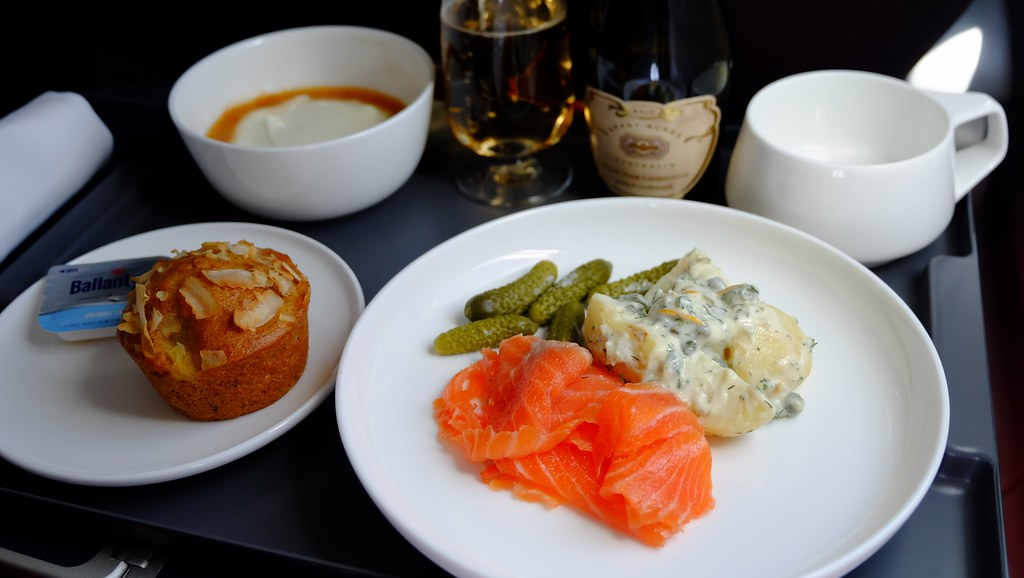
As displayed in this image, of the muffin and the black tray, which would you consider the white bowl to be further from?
the muffin

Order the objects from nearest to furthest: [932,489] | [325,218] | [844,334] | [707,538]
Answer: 1. [707,538]
2. [932,489]
3. [844,334]
4. [325,218]

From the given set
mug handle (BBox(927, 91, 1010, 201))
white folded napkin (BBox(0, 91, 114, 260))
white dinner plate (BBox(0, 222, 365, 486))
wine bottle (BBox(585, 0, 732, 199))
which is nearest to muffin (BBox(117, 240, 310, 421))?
white dinner plate (BBox(0, 222, 365, 486))

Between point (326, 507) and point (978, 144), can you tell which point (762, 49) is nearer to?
point (978, 144)

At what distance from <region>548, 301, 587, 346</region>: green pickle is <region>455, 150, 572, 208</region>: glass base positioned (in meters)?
0.43

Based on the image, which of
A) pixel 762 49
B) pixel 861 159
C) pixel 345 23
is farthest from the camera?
pixel 345 23

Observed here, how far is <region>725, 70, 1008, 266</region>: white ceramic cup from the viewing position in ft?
4.10

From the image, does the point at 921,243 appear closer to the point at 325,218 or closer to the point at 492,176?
the point at 492,176

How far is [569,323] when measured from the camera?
1.17 meters

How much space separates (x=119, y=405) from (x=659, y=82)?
1.00m

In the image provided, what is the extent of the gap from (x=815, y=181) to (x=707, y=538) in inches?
25.3

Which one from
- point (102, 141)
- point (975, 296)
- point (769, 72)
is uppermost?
point (769, 72)

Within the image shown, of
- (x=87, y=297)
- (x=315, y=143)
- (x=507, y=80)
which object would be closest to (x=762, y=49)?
(x=507, y=80)

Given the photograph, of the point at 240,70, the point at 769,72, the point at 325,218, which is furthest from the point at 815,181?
the point at 240,70

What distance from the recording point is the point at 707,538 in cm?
89
